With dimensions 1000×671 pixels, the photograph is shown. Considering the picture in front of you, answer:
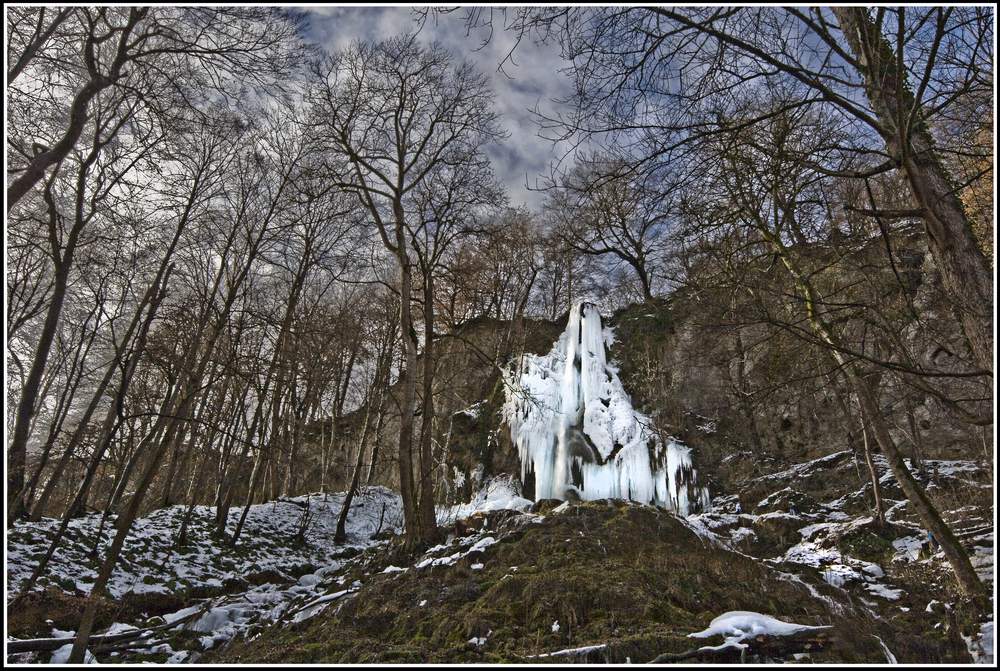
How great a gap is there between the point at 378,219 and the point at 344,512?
7294mm

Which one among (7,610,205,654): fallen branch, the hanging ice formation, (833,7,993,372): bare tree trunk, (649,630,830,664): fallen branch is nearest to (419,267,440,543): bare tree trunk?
the hanging ice formation

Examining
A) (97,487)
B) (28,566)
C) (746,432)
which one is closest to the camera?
(28,566)

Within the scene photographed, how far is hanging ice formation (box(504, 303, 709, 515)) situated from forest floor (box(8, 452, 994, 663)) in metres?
1.35

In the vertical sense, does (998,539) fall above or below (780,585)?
above

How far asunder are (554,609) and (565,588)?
401 mm

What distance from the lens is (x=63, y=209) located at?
26.6 ft

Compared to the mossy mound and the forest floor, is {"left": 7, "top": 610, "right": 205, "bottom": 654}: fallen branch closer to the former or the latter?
the forest floor

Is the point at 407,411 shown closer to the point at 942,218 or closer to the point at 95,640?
the point at 95,640

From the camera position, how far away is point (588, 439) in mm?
12961

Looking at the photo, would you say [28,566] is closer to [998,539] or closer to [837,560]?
[998,539]

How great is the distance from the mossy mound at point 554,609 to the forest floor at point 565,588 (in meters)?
0.02

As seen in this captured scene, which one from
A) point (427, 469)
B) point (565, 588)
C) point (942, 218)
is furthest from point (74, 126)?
point (427, 469)

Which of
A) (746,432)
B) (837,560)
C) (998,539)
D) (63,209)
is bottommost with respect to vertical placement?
(837,560)

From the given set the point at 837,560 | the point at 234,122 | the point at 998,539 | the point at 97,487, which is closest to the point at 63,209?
the point at 234,122
